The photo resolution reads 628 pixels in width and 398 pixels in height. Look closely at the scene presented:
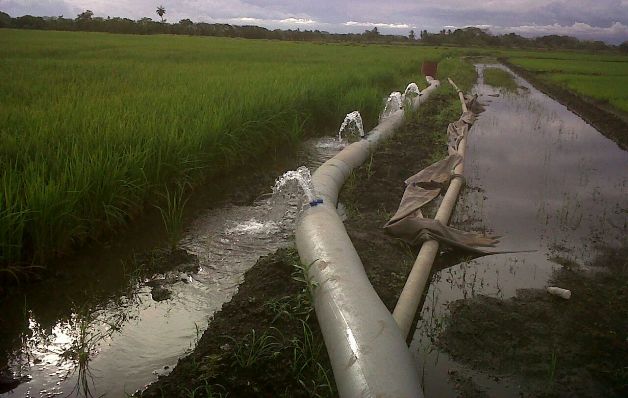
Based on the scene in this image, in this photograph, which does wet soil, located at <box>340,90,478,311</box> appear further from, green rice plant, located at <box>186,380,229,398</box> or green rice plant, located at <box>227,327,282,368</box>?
green rice plant, located at <box>186,380,229,398</box>

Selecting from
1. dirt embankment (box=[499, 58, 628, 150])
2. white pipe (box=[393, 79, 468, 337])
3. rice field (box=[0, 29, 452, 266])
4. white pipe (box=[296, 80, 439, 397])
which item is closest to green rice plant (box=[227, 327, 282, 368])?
white pipe (box=[296, 80, 439, 397])

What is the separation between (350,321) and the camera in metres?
2.04

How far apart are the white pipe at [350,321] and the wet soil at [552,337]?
54 centimetres

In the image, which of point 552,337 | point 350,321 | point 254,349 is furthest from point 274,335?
point 552,337

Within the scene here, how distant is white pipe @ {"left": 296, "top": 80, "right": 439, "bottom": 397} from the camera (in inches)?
69.1

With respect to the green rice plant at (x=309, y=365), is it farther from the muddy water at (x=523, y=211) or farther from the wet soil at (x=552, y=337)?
the wet soil at (x=552, y=337)

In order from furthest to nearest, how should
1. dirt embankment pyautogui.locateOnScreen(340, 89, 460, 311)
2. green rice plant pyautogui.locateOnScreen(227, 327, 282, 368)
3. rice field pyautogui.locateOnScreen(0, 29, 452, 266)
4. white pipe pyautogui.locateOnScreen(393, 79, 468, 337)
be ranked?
dirt embankment pyautogui.locateOnScreen(340, 89, 460, 311)
rice field pyautogui.locateOnScreen(0, 29, 452, 266)
white pipe pyautogui.locateOnScreen(393, 79, 468, 337)
green rice plant pyautogui.locateOnScreen(227, 327, 282, 368)

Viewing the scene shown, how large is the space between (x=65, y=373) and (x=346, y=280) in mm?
1307

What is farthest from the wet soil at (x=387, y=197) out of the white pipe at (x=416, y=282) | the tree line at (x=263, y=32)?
the tree line at (x=263, y=32)

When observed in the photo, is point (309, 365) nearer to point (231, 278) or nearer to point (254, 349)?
point (254, 349)

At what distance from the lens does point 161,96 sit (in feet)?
19.2

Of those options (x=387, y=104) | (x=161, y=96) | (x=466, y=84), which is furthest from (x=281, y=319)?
(x=466, y=84)

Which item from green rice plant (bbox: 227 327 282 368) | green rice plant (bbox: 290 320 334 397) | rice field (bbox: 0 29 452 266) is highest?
rice field (bbox: 0 29 452 266)

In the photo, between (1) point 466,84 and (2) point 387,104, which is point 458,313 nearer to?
(2) point 387,104
